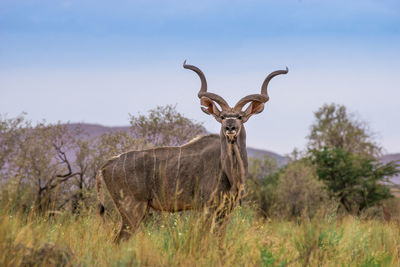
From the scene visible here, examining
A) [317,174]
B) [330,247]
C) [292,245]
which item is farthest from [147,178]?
[317,174]

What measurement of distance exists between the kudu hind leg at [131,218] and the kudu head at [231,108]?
1.73m

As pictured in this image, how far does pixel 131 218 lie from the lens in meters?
6.99

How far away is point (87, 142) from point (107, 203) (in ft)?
12.5

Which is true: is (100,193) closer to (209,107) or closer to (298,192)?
(209,107)

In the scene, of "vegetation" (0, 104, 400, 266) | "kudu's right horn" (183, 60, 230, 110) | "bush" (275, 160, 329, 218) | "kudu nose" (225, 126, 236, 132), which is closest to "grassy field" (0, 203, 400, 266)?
"vegetation" (0, 104, 400, 266)

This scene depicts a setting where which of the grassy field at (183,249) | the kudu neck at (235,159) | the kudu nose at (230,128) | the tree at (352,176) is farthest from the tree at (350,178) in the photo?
the kudu nose at (230,128)

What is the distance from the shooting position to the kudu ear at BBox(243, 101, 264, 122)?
24.3 ft

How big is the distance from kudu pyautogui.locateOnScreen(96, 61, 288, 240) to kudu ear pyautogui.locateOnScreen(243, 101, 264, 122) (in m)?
0.02

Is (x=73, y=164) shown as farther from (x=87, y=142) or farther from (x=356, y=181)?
(x=356, y=181)

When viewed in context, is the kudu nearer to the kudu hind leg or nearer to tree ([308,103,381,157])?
the kudu hind leg

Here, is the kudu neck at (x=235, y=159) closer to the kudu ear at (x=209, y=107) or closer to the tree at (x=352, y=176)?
the kudu ear at (x=209, y=107)

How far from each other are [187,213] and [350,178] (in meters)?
Result: 15.8

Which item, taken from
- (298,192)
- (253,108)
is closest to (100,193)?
(253,108)

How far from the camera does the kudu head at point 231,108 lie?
6.76 meters
